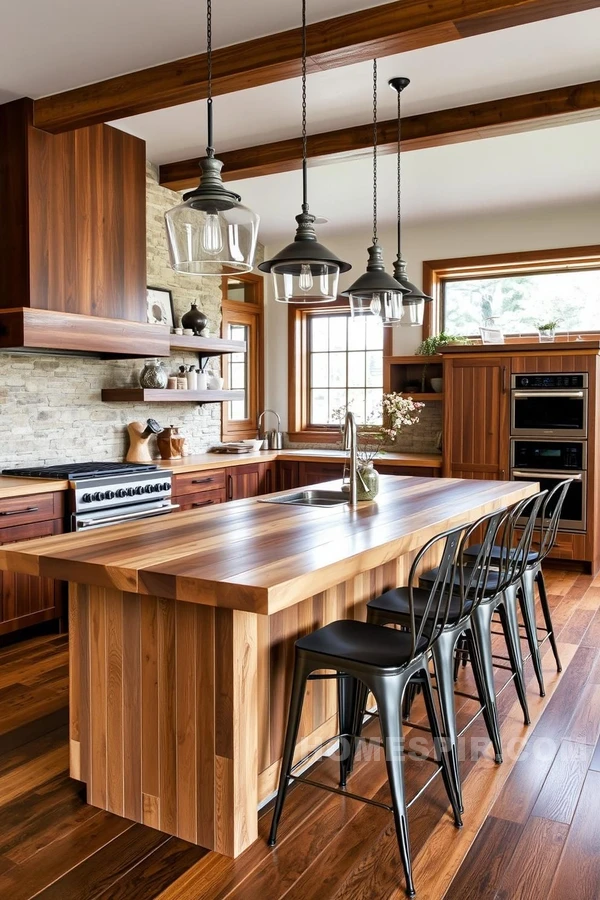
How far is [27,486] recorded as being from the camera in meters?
4.09

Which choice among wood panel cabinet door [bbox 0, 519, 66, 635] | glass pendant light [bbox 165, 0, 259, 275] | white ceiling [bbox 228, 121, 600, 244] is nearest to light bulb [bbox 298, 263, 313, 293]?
glass pendant light [bbox 165, 0, 259, 275]

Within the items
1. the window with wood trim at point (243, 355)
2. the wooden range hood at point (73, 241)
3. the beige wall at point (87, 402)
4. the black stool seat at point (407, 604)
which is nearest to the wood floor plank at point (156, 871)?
the black stool seat at point (407, 604)

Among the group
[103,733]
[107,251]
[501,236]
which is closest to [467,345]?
[501,236]

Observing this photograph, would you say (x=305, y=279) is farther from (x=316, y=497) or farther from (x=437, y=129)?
(x=437, y=129)

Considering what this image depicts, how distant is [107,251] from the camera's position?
191 inches

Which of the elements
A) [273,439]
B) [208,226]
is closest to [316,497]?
[208,226]

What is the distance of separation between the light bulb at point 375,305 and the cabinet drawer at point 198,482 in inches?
86.8

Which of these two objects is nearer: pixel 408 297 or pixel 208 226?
pixel 208 226

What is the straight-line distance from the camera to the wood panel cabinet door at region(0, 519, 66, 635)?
4.02m

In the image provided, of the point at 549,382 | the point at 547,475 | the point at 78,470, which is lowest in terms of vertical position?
the point at 547,475

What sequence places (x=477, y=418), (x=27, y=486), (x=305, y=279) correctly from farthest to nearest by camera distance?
(x=477, y=418), (x=27, y=486), (x=305, y=279)

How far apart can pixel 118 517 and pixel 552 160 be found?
12.7ft

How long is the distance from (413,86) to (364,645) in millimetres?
3245

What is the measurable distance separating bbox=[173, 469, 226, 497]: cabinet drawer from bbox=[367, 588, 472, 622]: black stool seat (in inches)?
107
